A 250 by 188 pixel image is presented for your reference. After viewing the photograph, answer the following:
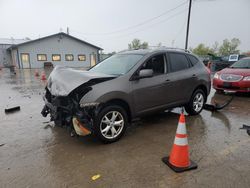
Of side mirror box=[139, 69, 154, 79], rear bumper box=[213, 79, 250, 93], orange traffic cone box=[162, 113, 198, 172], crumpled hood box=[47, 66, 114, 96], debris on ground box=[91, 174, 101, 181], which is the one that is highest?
side mirror box=[139, 69, 154, 79]

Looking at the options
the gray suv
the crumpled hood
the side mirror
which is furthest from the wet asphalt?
the side mirror

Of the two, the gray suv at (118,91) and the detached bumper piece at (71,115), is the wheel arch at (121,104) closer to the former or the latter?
the gray suv at (118,91)

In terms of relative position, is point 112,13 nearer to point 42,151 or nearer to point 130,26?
point 130,26

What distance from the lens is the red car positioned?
7696 mm

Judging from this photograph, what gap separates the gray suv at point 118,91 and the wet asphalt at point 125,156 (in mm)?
425

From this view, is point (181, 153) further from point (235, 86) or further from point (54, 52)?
point (54, 52)

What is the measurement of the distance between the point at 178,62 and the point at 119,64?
1.61 metres

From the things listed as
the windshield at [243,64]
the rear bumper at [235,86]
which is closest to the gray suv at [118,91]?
the rear bumper at [235,86]

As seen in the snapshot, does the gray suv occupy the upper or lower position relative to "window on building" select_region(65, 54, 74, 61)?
lower

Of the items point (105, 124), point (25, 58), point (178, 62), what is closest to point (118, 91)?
point (105, 124)

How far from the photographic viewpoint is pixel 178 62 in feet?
16.1

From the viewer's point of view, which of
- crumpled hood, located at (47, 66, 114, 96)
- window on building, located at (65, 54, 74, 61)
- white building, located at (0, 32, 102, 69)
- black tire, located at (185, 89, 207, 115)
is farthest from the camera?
window on building, located at (65, 54, 74, 61)

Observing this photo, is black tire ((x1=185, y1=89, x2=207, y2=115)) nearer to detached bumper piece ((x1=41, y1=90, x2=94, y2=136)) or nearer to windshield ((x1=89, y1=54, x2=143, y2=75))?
windshield ((x1=89, y1=54, x2=143, y2=75))

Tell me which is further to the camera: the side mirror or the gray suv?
the side mirror
